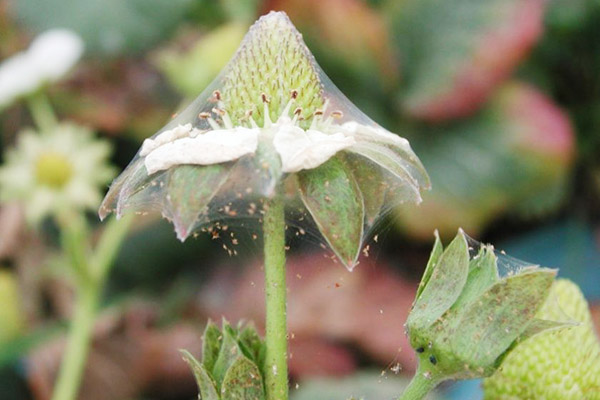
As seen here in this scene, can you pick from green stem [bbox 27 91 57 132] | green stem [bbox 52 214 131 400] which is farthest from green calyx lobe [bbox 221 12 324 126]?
green stem [bbox 27 91 57 132]

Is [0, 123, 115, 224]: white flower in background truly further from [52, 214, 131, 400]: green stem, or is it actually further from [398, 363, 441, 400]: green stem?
[398, 363, 441, 400]: green stem

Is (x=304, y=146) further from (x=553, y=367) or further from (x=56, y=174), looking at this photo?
(x=56, y=174)

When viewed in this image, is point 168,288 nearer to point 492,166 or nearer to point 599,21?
point 492,166

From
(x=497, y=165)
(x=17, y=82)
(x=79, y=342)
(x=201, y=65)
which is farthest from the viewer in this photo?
(x=497, y=165)

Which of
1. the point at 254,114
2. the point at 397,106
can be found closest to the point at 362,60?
the point at 397,106

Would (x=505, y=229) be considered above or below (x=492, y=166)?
below

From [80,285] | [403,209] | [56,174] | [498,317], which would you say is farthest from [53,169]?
[498,317]
